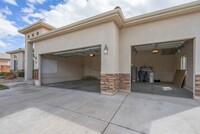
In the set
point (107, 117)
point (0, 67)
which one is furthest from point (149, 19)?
point (0, 67)

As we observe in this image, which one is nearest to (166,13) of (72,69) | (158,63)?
(158,63)

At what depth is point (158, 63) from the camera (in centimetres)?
1062

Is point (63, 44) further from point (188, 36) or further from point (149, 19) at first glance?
point (188, 36)

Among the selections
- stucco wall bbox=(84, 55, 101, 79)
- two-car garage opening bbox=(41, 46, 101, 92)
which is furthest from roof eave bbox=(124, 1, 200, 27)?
stucco wall bbox=(84, 55, 101, 79)

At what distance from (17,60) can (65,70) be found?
1024 centimetres

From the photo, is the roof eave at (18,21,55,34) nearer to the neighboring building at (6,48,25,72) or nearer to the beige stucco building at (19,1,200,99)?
the beige stucco building at (19,1,200,99)

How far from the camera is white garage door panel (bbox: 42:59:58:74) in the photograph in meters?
8.74

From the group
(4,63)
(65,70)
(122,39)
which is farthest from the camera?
(4,63)

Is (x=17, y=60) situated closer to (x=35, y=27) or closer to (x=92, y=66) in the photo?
(x=35, y=27)

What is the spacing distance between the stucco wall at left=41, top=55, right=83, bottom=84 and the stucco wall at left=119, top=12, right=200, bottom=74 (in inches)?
278

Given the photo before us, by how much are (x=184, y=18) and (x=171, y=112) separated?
416 centimetres

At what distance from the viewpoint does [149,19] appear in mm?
4812

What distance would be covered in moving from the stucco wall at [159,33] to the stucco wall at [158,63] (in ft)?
21.5

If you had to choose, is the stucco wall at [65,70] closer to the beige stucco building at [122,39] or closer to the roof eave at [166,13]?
the beige stucco building at [122,39]
